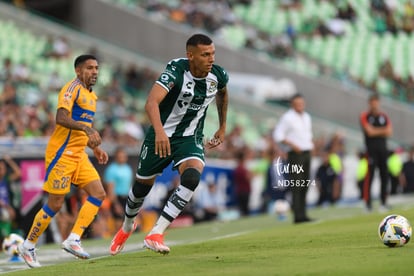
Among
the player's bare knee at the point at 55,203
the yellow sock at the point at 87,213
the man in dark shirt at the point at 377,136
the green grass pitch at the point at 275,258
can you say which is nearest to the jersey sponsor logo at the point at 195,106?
the green grass pitch at the point at 275,258

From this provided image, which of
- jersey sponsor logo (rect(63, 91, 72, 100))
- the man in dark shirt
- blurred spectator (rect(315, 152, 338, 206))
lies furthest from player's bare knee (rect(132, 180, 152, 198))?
blurred spectator (rect(315, 152, 338, 206))

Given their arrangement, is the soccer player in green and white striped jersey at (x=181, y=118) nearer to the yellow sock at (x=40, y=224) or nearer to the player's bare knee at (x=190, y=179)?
the player's bare knee at (x=190, y=179)

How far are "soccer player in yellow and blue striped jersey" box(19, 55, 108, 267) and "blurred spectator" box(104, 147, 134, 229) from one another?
774 cm

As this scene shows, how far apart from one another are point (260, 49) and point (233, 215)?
12.6 metres

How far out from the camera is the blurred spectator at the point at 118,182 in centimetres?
2050

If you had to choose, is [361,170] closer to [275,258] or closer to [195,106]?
[195,106]

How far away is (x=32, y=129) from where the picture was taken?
69.4 ft

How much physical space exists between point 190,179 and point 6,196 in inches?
327

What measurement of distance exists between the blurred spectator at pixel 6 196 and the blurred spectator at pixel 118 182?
6.79 feet

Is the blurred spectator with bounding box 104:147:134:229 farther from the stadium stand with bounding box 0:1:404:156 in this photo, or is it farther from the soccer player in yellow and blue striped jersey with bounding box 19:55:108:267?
the soccer player in yellow and blue striped jersey with bounding box 19:55:108:267

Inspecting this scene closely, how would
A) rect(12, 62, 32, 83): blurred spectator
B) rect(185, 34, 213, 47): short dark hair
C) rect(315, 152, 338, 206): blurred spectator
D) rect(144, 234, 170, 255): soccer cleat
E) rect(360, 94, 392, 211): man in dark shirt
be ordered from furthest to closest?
1. rect(315, 152, 338, 206): blurred spectator
2. rect(12, 62, 32, 83): blurred spectator
3. rect(360, 94, 392, 211): man in dark shirt
4. rect(185, 34, 213, 47): short dark hair
5. rect(144, 234, 170, 255): soccer cleat

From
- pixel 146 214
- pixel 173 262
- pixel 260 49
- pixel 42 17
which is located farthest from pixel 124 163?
pixel 260 49

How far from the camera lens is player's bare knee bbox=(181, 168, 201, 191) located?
11078mm

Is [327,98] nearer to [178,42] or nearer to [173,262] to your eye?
[178,42]
